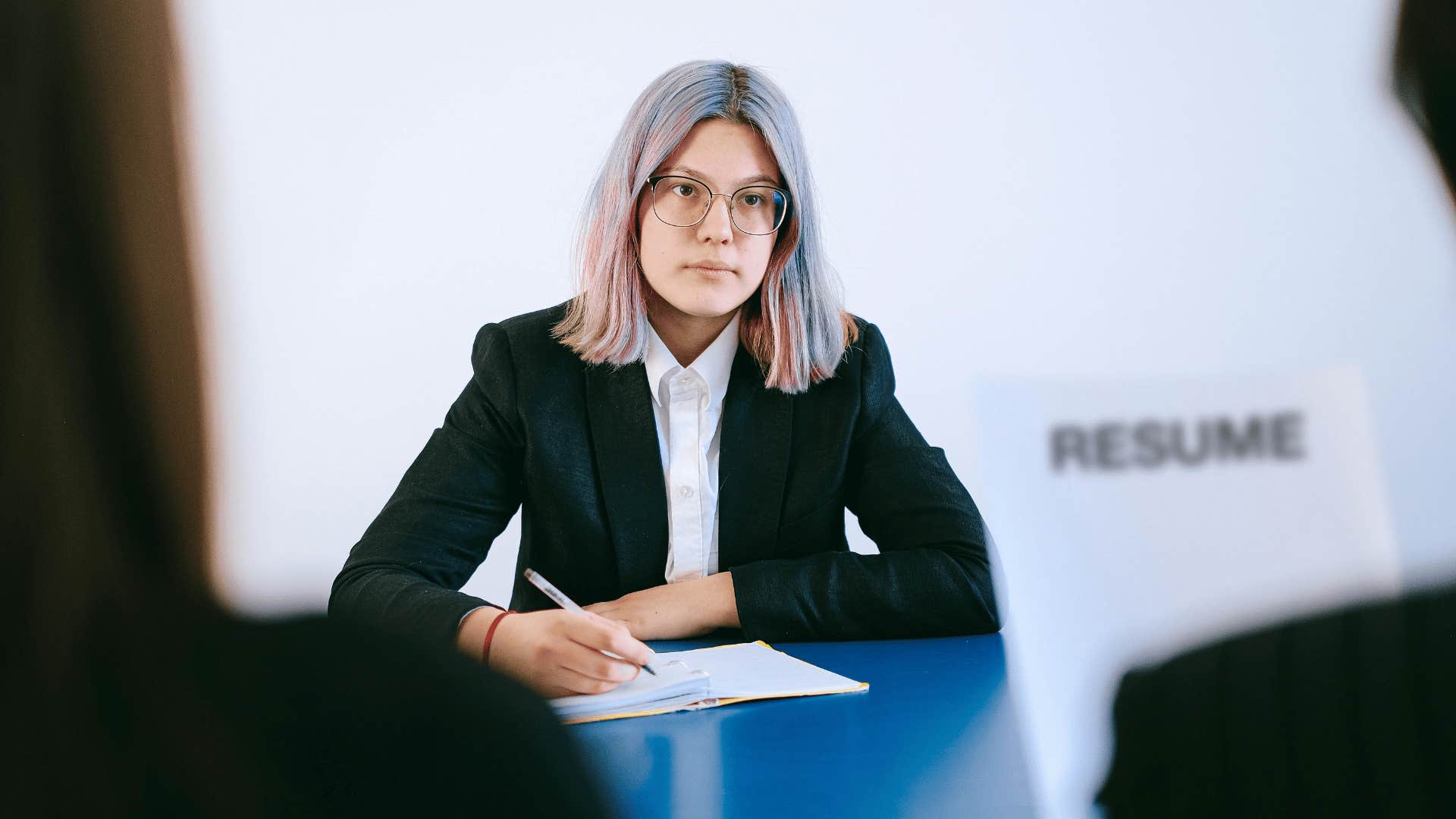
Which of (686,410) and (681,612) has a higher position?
(686,410)

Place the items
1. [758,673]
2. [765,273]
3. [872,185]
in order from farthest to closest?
[872,185]
[765,273]
[758,673]

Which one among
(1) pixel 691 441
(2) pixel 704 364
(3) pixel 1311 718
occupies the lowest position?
(3) pixel 1311 718

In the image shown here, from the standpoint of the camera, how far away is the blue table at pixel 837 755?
859 mm

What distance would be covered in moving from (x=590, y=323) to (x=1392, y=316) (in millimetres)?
2450

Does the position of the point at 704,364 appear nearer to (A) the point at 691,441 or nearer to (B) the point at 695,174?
(A) the point at 691,441

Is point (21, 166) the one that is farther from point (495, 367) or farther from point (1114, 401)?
point (495, 367)

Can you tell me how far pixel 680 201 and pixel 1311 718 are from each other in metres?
1.37

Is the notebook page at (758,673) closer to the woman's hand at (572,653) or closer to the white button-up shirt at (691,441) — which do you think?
the woman's hand at (572,653)

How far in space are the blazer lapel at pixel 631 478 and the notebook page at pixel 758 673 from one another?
1.01ft

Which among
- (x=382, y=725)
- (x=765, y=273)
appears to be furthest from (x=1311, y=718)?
(x=765, y=273)

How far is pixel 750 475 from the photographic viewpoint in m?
1.67

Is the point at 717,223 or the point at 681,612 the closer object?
the point at 681,612

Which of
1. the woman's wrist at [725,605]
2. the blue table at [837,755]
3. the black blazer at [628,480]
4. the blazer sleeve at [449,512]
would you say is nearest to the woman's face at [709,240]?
the black blazer at [628,480]

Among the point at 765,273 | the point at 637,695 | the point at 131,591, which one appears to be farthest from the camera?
the point at 765,273
